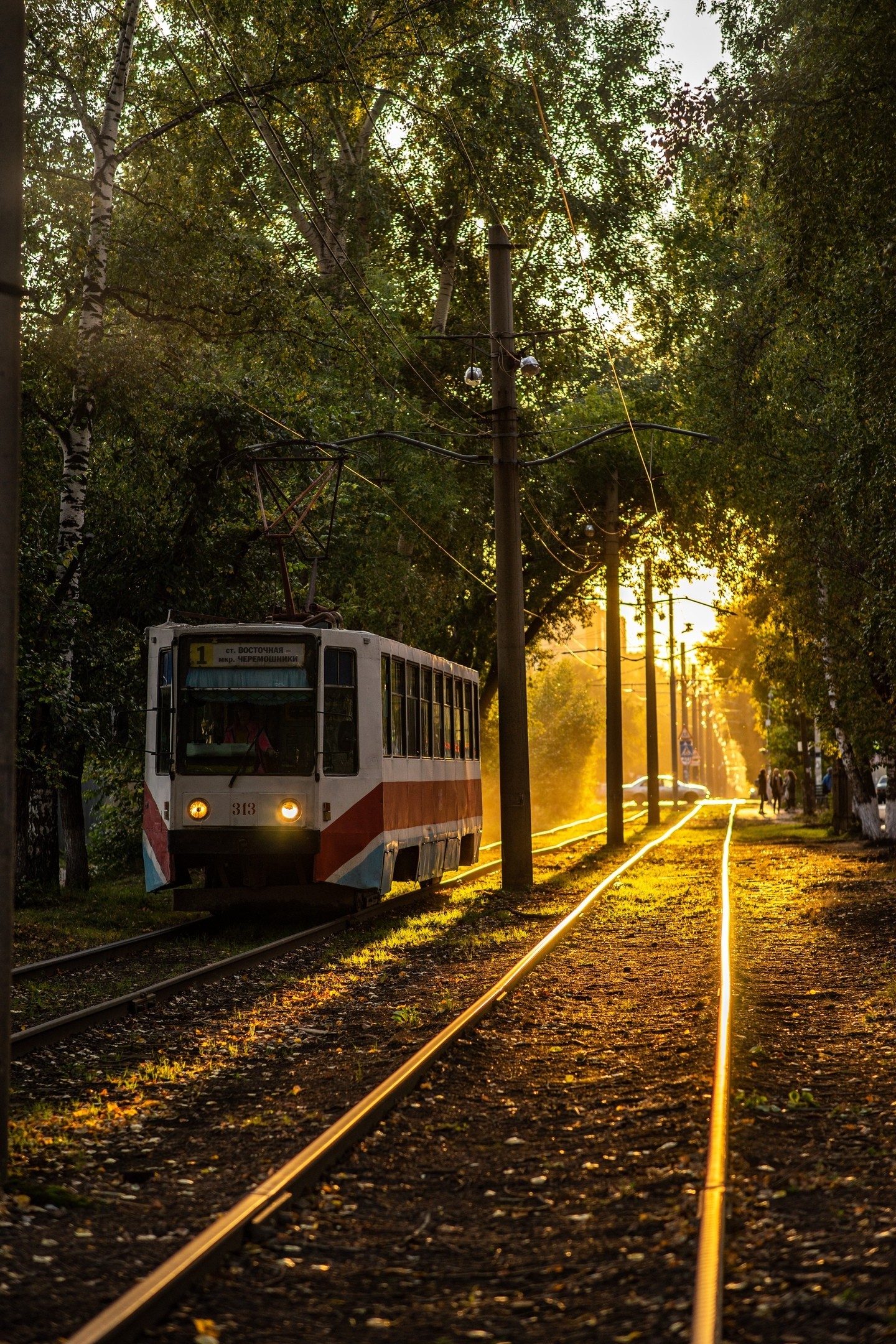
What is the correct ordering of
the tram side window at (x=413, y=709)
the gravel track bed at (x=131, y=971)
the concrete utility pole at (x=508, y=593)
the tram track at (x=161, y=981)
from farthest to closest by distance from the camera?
the concrete utility pole at (x=508, y=593), the tram side window at (x=413, y=709), the gravel track bed at (x=131, y=971), the tram track at (x=161, y=981)

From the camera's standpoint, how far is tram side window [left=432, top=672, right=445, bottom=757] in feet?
65.9

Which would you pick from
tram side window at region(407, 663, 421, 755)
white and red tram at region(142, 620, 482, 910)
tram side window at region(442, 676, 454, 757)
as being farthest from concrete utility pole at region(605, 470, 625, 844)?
white and red tram at region(142, 620, 482, 910)

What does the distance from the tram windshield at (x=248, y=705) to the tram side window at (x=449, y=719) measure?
17.3 feet

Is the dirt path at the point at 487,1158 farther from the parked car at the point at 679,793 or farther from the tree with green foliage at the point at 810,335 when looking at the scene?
the parked car at the point at 679,793

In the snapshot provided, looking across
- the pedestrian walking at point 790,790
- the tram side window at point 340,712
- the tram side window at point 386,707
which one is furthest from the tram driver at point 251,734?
the pedestrian walking at point 790,790

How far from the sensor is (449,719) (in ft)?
70.3

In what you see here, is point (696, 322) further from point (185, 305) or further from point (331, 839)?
point (331, 839)

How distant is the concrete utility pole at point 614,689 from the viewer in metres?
33.3

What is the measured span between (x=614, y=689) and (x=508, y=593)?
14157 mm

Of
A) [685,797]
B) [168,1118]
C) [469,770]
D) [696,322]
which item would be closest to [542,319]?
[696,322]

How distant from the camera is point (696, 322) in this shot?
113 ft

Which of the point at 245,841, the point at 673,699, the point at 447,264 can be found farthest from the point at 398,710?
the point at 673,699

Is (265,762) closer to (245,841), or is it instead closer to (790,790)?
(245,841)

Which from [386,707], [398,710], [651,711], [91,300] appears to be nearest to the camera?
[386,707]
